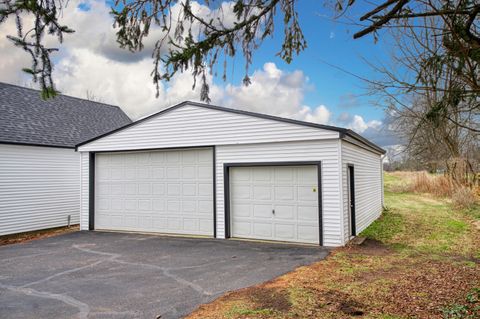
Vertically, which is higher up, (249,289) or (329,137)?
(329,137)

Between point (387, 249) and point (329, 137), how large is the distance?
9.86 ft

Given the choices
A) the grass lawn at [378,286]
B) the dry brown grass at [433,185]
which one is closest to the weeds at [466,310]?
the grass lawn at [378,286]

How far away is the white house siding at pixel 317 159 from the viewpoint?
342 inches

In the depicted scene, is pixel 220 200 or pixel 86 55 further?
pixel 220 200

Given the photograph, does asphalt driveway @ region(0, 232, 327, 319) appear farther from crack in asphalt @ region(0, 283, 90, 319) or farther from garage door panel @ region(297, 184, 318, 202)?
garage door panel @ region(297, 184, 318, 202)

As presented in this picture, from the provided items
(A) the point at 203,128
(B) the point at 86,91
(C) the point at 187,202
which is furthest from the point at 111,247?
(B) the point at 86,91

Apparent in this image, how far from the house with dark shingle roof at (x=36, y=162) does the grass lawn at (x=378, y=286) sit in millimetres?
10673

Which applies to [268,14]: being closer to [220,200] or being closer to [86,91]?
[220,200]

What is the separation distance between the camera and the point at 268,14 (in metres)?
5.20

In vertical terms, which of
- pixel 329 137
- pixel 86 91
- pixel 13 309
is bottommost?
pixel 13 309

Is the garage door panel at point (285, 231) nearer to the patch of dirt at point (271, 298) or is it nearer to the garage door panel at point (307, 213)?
the garage door panel at point (307, 213)

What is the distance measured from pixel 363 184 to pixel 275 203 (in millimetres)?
3666

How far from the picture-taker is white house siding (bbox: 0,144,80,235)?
12.3 metres

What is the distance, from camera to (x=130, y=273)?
6.73m
